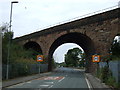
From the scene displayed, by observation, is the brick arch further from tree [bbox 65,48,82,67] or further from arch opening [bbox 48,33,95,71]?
tree [bbox 65,48,82,67]

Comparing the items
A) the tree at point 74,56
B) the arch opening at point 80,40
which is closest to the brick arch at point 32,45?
the arch opening at point 80,40

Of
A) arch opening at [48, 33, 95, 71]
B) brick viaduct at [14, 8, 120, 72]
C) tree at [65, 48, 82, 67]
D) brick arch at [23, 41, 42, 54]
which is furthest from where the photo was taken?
tree at [65, 48, 82, 67]

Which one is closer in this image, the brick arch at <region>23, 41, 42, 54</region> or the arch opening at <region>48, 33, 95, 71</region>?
the arch opening at <region>48, 33, 95, 71</region>

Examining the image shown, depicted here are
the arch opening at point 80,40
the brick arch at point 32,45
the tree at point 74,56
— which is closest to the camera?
the arch opening at point 80,40

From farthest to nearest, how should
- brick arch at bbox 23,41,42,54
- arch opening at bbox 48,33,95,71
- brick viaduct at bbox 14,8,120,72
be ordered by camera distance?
brick arch at bbox 23,41,42,54, arch opening at bbox 48,33,95,71, brick viaduct at bbox 14,8,120,72

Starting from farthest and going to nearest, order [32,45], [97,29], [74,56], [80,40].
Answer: [74,56]
[32,45]
[80,40]
[97,29]

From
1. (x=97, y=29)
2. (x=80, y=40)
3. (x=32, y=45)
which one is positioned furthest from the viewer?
(x=32, y=45)

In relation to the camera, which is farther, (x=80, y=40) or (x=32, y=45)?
(x=32, y=45)

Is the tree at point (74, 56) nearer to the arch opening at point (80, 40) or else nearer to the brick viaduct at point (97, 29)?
the arch opening at point (80, 40)

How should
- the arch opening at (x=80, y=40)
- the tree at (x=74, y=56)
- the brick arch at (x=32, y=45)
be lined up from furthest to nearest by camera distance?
the tree at (x=74, y=56) < the brick arch at (x=32, y=45) < the arch opening at (x=80, y=40)

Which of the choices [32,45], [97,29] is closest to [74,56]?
[32,45]

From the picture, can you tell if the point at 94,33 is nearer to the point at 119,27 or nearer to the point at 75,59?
the point at 119,27

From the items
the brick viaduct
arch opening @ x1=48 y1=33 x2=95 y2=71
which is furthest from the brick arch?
the brick viaduct

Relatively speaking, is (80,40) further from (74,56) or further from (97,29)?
(74,56)
